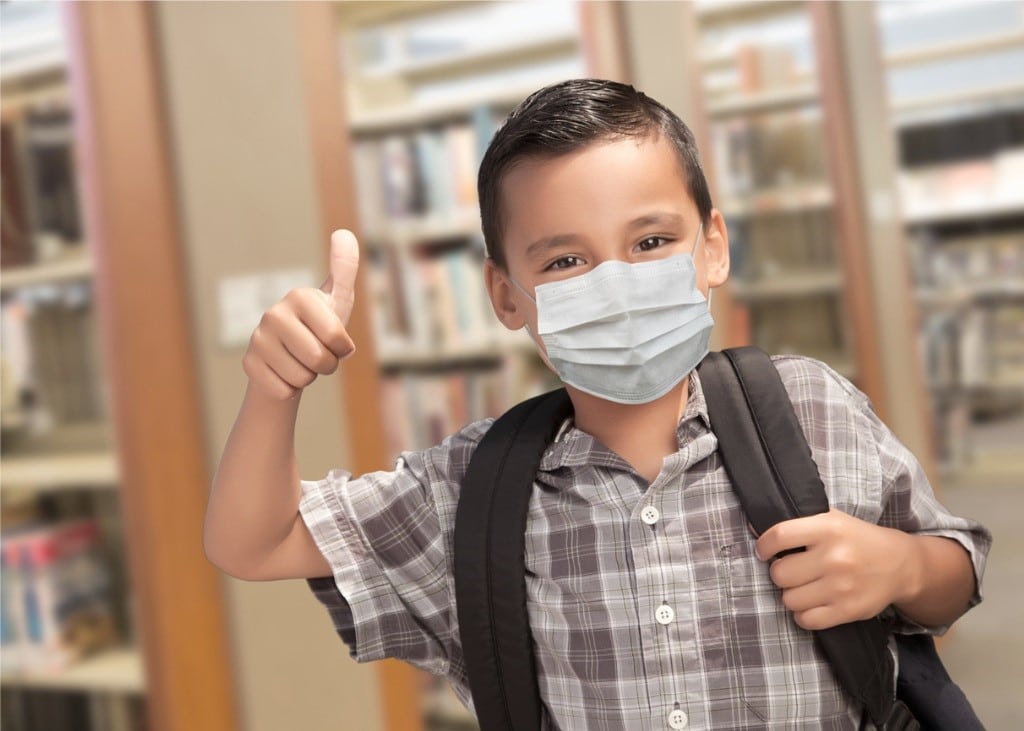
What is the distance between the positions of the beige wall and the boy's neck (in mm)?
1257

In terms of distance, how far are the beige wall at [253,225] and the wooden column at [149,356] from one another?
37mm

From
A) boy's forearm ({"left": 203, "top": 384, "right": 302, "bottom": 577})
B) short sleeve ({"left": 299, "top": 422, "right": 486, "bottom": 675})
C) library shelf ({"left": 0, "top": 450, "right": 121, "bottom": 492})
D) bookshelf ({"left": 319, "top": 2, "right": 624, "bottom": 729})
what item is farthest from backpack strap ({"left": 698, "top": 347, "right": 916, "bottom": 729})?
bookshelf ({"left": 319, "top": 2, "right": 624, "bottom": 729})

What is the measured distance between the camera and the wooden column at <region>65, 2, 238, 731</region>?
6.74ft

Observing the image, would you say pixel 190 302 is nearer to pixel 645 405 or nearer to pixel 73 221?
pixel 73 221

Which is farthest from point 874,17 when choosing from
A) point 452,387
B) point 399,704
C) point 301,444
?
point 399,704

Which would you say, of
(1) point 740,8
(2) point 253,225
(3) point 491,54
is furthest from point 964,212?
(2) point 253,225

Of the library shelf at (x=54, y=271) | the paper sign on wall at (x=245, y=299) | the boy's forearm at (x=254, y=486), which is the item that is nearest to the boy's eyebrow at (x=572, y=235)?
the boy's forearm at (x=254, y=486)

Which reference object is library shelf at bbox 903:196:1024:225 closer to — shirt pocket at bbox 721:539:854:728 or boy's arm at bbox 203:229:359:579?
shirt pocket at bbox 721:539:854:728

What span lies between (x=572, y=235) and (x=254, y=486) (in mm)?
384

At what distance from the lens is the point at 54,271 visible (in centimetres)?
210

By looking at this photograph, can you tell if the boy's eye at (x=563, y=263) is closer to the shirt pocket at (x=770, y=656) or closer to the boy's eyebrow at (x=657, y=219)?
the boy's eyebrow at (x=657, y=219)

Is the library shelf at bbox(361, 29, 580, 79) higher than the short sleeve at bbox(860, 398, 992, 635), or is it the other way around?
the library shelf at bbox(361, 29, 580, 79)

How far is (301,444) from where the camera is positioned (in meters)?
2.20

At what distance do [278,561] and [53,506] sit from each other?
4.45 ft
